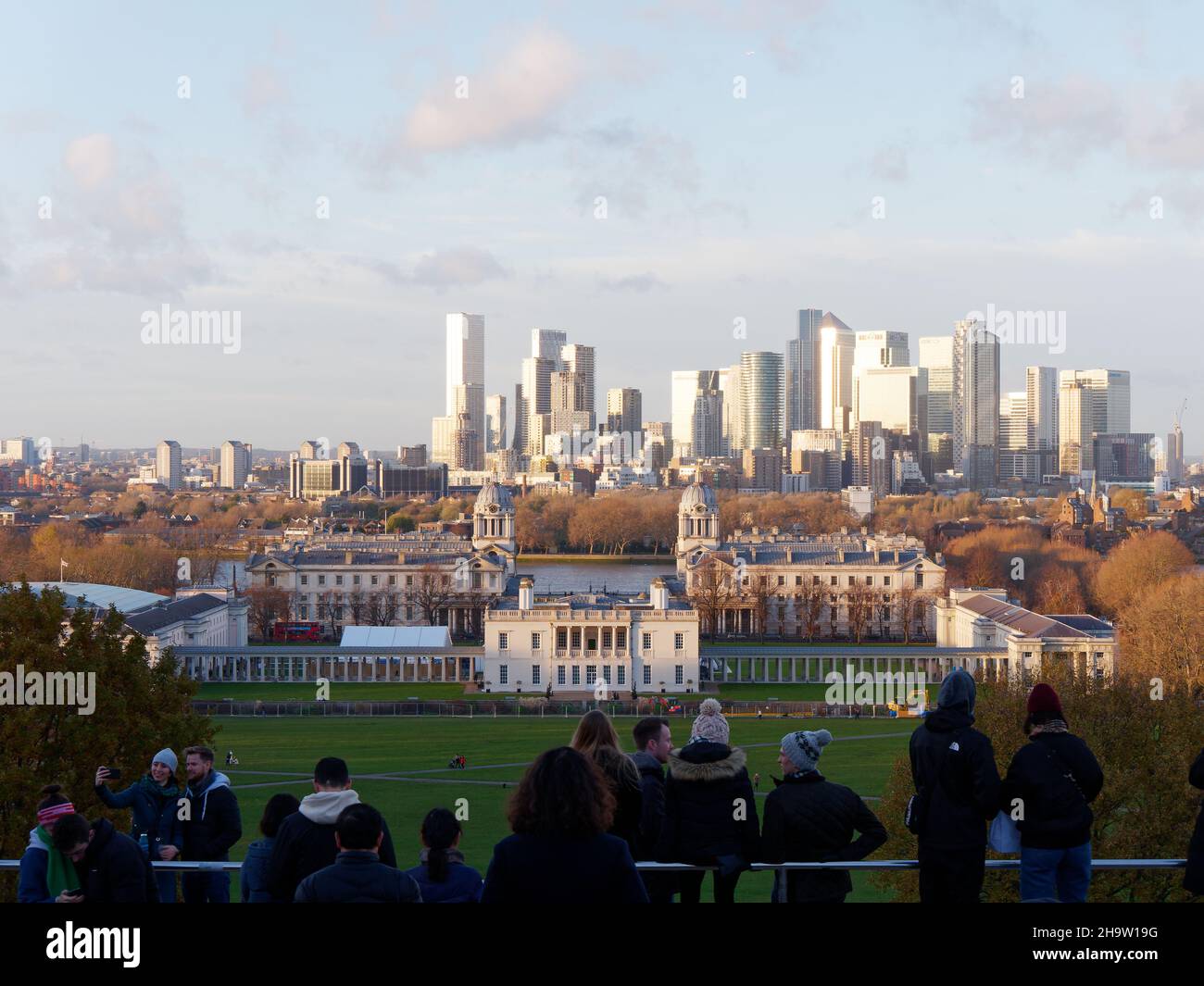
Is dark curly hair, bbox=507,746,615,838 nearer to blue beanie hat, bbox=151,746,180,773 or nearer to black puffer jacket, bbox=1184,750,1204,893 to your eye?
black puffer jacket, bbox=1184,750,1204,893

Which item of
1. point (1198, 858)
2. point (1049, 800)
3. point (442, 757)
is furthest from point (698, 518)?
point (1198, 858)

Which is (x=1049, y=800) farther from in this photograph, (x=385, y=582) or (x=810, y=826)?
(x=385, y=582)

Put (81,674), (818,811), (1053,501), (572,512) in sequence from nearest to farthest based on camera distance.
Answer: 1. (818,811)
2. (81,674)
3. (572,512)
4. (1053,501)

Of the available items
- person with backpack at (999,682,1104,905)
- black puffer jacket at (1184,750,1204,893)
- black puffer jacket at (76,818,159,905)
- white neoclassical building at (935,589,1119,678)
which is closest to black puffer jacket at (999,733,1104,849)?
person with backpack at (999,682,1104,905)

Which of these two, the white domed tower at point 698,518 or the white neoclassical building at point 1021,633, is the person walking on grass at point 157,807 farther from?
the white domed tower at point 698,518

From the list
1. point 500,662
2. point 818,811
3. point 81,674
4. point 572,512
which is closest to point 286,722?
point 500,662
